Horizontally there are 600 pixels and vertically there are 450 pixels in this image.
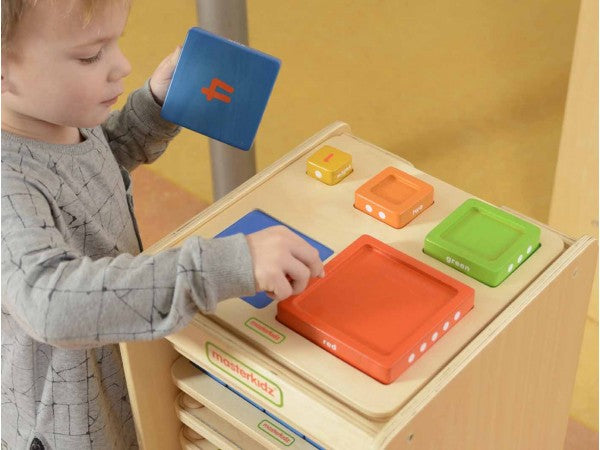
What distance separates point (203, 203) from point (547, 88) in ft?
2.36

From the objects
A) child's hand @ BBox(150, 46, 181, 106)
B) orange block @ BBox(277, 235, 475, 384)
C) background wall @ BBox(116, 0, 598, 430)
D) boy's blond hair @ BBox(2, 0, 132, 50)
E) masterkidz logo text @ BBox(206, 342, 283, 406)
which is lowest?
background wall @ BBox(116, 0, 598, 430)

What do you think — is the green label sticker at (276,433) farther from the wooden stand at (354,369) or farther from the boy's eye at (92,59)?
the boy's eye at (92,59)

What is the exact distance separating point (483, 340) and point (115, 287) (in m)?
0.31

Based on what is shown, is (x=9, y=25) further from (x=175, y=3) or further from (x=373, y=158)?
(x=175, y=3)

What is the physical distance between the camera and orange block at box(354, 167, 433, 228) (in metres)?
0.97

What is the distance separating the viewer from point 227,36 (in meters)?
1.44

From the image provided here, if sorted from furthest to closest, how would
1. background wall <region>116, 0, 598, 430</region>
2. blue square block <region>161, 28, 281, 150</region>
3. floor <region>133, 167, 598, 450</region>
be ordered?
background wall <region>116, 0, 598, 430</region>
floor <region>133, 167, 598, 450</region>
blue square block <region>161, 28, 281, 150</region>

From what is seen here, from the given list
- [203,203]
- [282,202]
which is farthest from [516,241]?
[203,203]

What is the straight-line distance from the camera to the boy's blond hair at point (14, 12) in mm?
834

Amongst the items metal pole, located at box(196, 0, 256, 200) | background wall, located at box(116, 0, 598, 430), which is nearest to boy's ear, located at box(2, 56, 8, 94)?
metal pole, located at box(196, 0, 256, 200)

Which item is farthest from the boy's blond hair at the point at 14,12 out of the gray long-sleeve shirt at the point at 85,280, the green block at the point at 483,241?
the green block at the point at 483,241

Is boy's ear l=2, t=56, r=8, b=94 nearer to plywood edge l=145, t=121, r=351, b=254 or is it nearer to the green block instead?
plywood edge l=145, t=121, r=351, b=254

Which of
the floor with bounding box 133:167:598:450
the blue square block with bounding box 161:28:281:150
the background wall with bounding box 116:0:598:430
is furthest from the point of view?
the background wall with bounding box 116:0:598:430

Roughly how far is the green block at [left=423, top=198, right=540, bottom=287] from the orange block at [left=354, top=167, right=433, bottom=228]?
0.04 m
